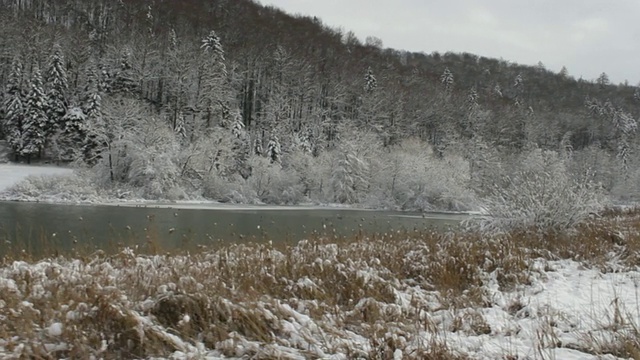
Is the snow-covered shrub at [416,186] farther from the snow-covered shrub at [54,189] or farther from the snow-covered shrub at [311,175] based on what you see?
the snow-covered shrub at [54,189]

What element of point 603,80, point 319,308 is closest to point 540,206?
point 319,308

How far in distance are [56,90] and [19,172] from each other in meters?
14.6

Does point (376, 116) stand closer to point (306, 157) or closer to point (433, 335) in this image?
point (306, 157)

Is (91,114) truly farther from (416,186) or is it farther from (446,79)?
(446,79)

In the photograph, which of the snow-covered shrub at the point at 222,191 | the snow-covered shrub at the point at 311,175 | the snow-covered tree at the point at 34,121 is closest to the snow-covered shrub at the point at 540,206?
the snow-covered shrub at the point at 222,191

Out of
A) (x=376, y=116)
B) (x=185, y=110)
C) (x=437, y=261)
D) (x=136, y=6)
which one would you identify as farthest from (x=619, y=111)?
(x=437, y=261)

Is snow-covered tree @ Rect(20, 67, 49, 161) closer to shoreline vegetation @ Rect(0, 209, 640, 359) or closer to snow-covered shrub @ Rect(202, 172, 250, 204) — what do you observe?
snow-covered shrub @ Rect(202, 172, 250, 204)

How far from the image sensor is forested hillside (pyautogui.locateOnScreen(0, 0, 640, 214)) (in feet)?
145

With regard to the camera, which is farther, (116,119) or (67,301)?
(116,119)

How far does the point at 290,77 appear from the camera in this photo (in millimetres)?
73500

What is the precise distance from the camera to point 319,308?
4266 millimetres

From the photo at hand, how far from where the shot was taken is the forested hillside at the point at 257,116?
44094 millimetres

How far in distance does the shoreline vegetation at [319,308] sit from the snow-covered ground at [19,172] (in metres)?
33.9

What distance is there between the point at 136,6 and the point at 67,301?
81.3 meters
